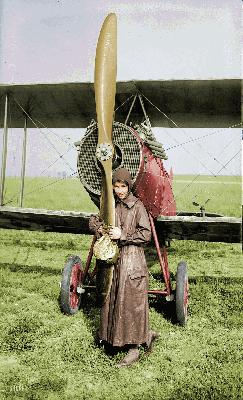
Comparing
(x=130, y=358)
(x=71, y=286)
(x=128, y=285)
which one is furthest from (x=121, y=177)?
(x=71, y=286)

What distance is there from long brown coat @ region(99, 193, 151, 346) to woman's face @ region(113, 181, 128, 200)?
0.34 feet

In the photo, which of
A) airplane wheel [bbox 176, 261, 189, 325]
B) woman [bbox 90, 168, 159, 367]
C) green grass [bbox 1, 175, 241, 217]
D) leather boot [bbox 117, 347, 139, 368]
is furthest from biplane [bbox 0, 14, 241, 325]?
leather boot [bbox 117, 347, 139, 368]

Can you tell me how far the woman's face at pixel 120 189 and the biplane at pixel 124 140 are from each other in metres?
0.18

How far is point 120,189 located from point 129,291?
3.12 feet

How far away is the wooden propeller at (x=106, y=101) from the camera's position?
3455mm

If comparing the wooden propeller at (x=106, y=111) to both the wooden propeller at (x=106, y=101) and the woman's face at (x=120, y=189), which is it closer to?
the wooden propeller at (x=106, y=101)

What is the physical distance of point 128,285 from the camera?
139 inches

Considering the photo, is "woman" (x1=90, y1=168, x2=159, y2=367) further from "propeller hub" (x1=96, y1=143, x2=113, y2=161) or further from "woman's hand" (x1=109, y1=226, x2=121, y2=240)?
"propeller hub" (x1=96, y1=143, x2=113, y2=161)

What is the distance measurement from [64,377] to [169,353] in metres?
1.11

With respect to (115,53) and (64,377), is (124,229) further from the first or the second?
(115,53)

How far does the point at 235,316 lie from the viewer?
15.8 feet

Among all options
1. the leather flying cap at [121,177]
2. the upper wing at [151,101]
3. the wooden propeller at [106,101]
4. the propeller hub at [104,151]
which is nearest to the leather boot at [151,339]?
the wooden propeller at [106,101]

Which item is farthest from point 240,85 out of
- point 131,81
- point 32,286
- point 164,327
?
point 32,286

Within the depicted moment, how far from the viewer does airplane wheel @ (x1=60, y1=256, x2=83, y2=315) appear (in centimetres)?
469
